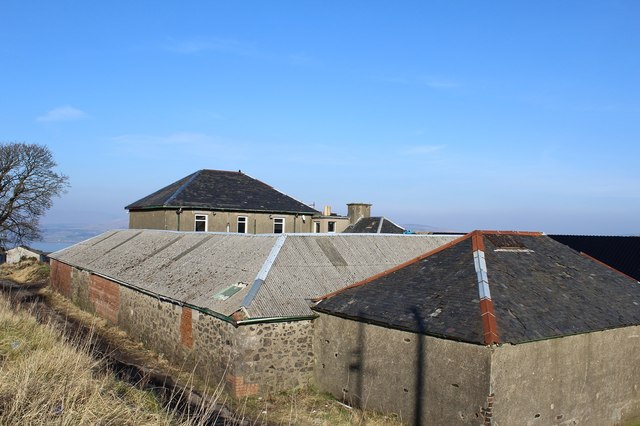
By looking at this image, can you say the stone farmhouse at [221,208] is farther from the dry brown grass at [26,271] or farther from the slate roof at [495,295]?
the slate roof at [495,295]

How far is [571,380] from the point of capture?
40.6 ft

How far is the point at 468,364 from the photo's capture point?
36.3 feet

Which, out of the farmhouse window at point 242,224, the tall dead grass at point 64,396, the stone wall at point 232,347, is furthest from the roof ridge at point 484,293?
the farmhouse window at point 242,224

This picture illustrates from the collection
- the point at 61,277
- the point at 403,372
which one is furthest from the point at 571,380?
the point at 61,277

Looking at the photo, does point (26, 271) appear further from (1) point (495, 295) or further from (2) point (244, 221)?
(1) point (495, 295)

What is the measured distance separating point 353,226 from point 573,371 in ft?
97.6

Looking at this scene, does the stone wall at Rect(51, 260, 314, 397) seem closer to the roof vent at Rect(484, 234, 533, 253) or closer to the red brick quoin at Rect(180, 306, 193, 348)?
the red brick quoin at Rect(180, 306, 193, 348)

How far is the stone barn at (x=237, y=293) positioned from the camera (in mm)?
14195

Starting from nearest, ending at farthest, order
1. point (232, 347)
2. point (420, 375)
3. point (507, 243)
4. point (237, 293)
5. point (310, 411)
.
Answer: point (420, 375), point (310, 411), point (232, 347), point (237, 293), point (507, 243)

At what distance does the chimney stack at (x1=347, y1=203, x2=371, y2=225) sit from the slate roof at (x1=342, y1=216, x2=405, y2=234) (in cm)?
64

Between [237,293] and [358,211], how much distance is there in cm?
2851

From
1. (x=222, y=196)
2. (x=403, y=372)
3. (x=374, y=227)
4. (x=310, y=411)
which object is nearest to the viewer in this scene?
(x=403, y=372)

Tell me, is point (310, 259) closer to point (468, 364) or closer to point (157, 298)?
point (157, 298)

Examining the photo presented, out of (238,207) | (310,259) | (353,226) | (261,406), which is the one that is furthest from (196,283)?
(353,226)
